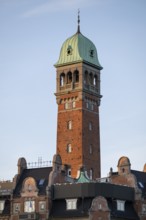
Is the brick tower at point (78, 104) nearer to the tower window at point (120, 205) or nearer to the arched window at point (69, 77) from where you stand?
the arched window at point (69, 77)

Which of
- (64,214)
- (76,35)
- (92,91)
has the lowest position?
(64,214)

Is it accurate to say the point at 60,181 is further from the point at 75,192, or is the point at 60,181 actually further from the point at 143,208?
the point at 143,208

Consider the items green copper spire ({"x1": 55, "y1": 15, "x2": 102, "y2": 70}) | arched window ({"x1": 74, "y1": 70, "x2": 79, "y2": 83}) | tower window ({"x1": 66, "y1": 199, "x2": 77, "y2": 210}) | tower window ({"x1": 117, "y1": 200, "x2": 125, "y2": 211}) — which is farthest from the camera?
green copper spire ({"x1": 55, "y1": 15, "x2": 102, "y2": 70})

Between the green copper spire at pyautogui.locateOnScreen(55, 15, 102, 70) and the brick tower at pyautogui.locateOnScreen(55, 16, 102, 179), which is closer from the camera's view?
the brick tower at pyautogui.locateOnScreen(55, 16, 102, 179)

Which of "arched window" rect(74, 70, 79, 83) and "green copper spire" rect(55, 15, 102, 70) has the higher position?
"green copper spire" rect(55, 15, 102, 70)

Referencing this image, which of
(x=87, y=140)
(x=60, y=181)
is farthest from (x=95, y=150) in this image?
(x=60, y=181)

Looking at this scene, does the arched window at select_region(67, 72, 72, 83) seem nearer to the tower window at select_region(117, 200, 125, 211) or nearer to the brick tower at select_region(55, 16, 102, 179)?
the brick tower at select_region(55, 16, 102, 179)

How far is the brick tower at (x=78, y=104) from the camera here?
17100cm

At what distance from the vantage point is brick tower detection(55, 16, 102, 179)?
561 ft

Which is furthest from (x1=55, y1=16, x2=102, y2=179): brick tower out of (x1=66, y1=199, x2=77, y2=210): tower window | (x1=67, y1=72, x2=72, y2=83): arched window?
(x1=66, y1=199, x2=77, y2=210): tower window

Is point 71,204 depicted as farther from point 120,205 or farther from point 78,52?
point 78,52

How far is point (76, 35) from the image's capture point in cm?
18100

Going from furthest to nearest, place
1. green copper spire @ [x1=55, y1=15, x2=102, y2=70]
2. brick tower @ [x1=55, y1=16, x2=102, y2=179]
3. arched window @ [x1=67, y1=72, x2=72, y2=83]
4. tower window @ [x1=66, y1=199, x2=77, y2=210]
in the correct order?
arched window @ [x1=67, y1=72, x2=72, y2=83] → green copper spire @ [x1=55, y1=15, x2=102, y2=70] → brick tower @ [x1=55, y1=16, x2=102, y2=179] → tower window @ [x1=66, y1=199, x2=77, y2=210]

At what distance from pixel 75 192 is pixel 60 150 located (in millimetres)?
28154
